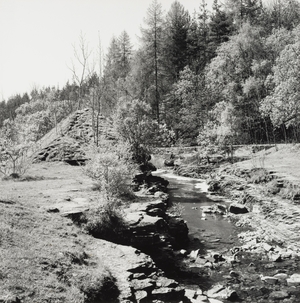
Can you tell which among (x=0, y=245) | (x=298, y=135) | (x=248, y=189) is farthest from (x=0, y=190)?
(x=298, y=135)

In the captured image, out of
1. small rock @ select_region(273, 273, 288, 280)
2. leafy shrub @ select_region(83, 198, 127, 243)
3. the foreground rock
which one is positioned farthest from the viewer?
leafy shrub @ select_region(83, 198, 127, 243)

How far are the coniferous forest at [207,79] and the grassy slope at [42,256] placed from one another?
16.2 meters

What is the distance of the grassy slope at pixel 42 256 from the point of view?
294 inches

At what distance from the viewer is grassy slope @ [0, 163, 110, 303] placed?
747 centimetres

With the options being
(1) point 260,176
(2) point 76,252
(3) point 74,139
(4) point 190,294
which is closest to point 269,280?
(4) point 190,294

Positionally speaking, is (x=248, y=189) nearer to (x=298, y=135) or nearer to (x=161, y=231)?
(x=161, y=231)

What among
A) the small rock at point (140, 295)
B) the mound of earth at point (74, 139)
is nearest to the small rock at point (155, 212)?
the small rock at point (140, 295)

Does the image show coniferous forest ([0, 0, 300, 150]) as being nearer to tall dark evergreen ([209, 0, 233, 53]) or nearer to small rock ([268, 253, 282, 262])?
tall dark evergreen ([209, 0, 233, 53])

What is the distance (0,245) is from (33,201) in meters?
5.70

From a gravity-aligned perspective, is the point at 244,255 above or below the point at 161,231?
below

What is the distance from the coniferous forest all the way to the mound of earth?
1905mm

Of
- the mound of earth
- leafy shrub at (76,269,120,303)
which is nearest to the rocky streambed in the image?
leafy shrub at (76,269,120,303)

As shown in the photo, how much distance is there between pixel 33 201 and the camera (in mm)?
14438

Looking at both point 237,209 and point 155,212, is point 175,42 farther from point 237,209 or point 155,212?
point 155,212
